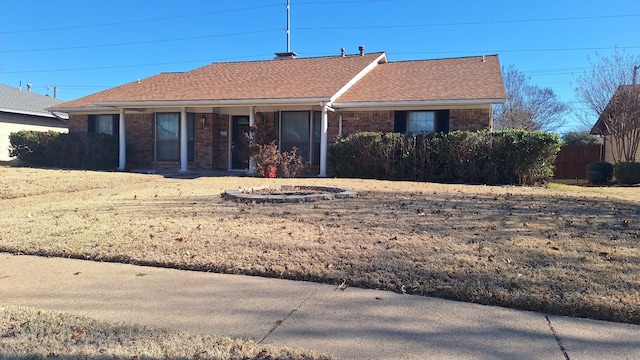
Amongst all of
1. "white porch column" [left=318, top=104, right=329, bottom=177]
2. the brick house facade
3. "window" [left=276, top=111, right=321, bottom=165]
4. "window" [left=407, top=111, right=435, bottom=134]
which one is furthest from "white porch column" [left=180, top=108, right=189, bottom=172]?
"window" [left=407, top=111, right=435, bottom=134]

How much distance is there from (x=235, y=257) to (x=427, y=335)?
2.44 metres

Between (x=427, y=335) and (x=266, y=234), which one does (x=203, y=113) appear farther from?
(x=427, y=335)

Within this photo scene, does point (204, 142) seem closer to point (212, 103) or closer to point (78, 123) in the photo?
point (212, 103)

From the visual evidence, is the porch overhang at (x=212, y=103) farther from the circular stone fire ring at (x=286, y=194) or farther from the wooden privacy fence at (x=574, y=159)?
the wooden privacy fence at (x=574, y=159)

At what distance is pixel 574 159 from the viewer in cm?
2258

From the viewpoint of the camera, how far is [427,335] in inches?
128

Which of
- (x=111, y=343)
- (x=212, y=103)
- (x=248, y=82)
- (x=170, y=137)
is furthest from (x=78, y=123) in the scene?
(x=111, y=343)

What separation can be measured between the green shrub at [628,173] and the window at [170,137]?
51.9ft

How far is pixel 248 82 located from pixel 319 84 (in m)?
3.04

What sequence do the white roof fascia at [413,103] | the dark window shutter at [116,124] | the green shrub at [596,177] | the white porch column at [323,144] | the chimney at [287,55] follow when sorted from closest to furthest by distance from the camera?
the white roof fascia at [413,103]
the white porch column at [323,144]
the green shrub at [596,177]
the dark window shutter at [116,124]
the chimney at [287,55]

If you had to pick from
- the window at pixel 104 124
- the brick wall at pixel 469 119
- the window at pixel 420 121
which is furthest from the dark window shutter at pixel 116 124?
the brick wall at pixel 469 119

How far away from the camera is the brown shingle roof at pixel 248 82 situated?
16.0 metres

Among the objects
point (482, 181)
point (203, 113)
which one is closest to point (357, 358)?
point (482, 181)

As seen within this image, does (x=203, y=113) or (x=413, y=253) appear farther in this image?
(x=203, y=113)
